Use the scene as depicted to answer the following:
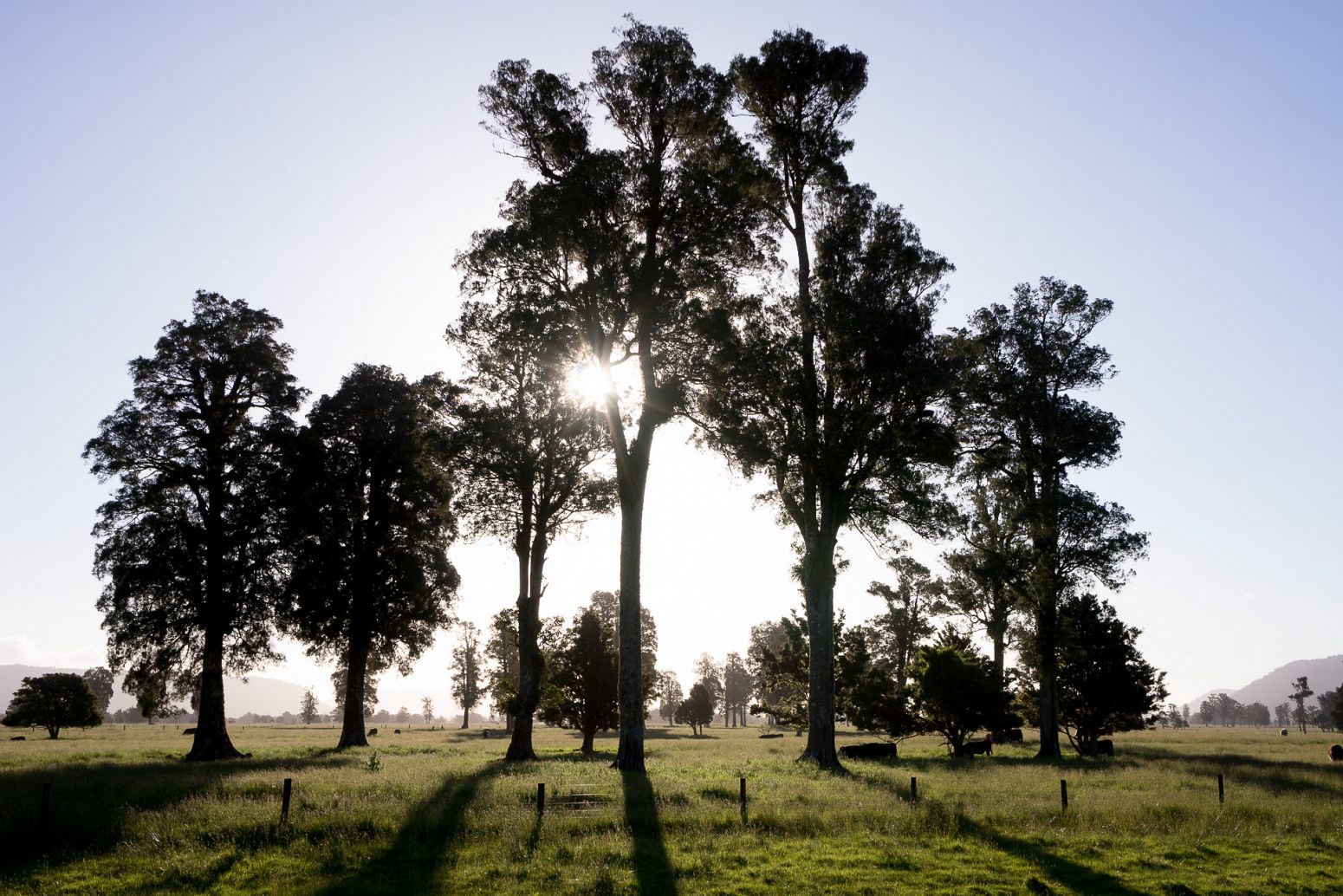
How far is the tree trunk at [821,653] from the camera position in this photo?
28719 mm

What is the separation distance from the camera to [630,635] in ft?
80.9

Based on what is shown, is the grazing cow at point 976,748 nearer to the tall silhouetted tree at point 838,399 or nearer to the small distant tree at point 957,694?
the small distant tree at point 957,694

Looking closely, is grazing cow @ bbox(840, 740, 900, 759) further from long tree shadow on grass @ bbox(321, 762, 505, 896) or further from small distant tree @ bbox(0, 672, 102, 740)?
small distant tree @ bbox(0, 672, 102, 740)

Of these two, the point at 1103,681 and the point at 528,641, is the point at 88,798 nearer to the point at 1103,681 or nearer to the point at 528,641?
the point at 528,641

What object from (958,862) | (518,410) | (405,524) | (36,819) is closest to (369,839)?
(36,819)

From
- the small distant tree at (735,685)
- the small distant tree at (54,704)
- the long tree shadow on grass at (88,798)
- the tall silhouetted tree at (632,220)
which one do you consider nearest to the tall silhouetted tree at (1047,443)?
the tall silhouetted tree at (632,220)

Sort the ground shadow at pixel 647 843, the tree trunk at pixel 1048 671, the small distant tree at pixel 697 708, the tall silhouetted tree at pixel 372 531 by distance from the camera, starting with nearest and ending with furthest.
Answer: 1. the ground shadow at pixel 647 843
2. the tree trunk at pixel 1048 671
3. the tall silhouetted tree at pixel 372 531
4. the small distant tree at pixel 697 708

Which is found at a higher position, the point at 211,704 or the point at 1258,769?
the point at 211,704

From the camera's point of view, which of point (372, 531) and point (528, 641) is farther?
point (372, 531)

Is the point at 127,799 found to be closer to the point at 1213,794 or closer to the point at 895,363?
the point at 895,363

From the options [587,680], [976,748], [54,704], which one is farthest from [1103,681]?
[54,704]

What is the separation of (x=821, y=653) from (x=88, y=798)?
69.3 feet

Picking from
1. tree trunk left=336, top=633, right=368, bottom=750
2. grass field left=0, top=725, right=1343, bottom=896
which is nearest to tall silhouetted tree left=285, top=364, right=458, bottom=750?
tree trunk left=336, top=633, right=368, bottom=750

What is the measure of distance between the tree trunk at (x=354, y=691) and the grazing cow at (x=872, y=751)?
79.4 ft
